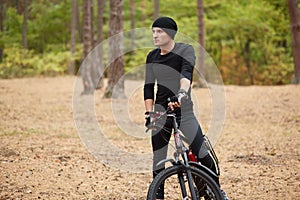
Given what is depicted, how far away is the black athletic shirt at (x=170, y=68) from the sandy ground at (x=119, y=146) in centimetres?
197

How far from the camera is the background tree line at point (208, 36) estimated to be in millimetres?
30812

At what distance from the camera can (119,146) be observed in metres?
10.8

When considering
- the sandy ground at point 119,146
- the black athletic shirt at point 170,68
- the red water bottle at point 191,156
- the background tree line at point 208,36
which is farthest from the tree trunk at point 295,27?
the red water bottle at point 191,156

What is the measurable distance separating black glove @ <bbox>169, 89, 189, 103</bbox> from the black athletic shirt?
0.28 m

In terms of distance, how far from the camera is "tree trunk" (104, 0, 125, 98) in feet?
61.0

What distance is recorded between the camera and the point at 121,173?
8.22 meters

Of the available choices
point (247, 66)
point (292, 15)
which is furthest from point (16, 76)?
point (292, 15)

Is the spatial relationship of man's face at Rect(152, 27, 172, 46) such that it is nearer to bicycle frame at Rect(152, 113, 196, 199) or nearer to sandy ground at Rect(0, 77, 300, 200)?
bicycle frame at Rect(152, 113, 196, 199)

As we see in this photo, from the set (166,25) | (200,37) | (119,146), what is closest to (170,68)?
(166,25)

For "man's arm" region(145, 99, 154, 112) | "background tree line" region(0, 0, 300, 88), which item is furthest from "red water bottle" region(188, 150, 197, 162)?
"background tree line" region(0, 0, 300, 88)

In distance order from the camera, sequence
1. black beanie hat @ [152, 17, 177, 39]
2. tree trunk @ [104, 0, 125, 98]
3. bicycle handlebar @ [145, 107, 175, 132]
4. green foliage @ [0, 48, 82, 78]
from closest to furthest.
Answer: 1. bicycle handlebar @ [145, 107, 175, 132]
2. black beanie hat @ [152, 17, 177, 39]
3. tree trunk @ [104, 0, 125, 98]
4. green foliage @ [0, 48, 82, 78]

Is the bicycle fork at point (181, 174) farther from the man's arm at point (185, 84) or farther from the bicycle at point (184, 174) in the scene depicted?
the man's arm at point (185, 84)

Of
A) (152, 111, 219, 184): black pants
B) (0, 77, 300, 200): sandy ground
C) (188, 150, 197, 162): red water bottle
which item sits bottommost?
(0, 77, 300, 200): sandy ground

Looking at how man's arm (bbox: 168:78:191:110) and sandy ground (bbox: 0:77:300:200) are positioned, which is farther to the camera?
sandy ground (bbox: 0:77:300:200)
